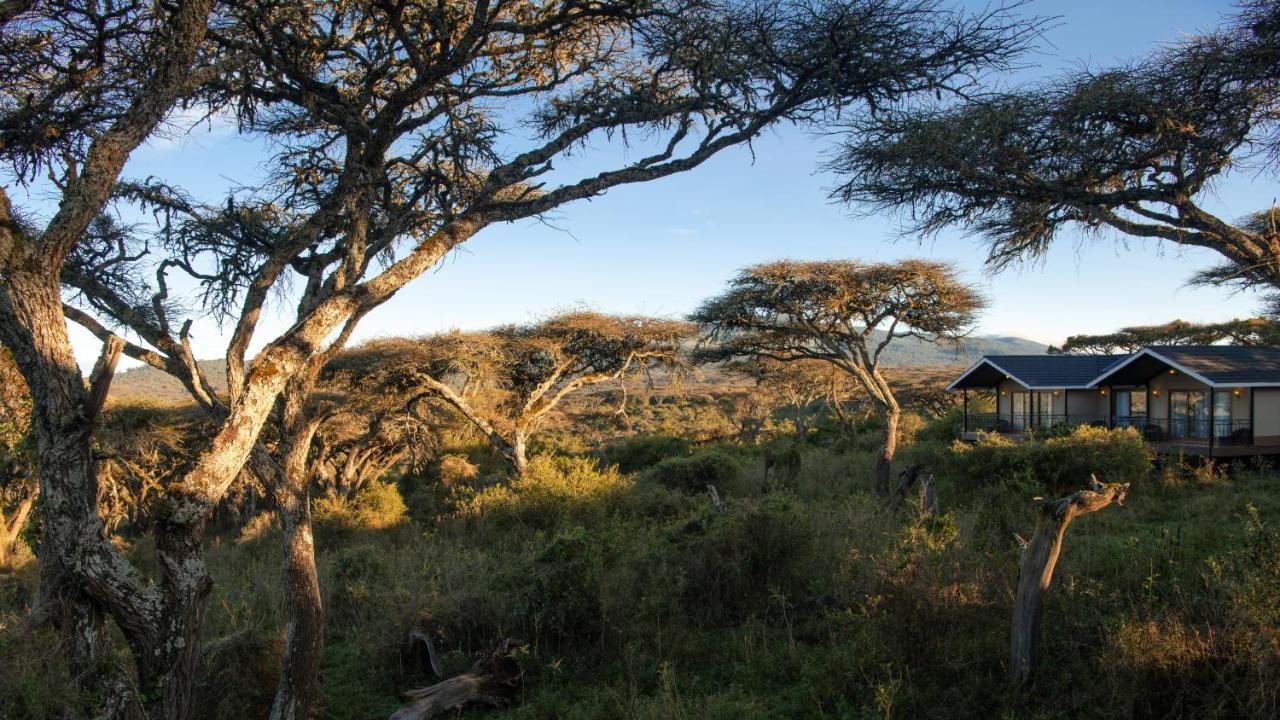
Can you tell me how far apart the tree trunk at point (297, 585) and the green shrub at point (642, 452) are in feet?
62.4

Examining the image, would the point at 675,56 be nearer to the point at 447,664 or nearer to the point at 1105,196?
the point at 1105,196

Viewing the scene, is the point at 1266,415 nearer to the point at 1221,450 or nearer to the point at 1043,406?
the point at 1221,450

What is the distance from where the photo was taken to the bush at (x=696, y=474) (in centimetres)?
1678

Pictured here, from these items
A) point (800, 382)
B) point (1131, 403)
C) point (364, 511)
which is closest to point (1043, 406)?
point (1131, 403)

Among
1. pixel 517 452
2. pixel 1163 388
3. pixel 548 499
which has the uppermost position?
pixel 1163 388

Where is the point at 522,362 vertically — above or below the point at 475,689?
above

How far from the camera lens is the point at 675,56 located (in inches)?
224

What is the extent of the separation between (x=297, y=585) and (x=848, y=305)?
49.6 feet

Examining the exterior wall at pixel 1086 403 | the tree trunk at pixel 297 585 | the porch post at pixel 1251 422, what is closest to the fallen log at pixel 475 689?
the tree trunk at pixel 297 585

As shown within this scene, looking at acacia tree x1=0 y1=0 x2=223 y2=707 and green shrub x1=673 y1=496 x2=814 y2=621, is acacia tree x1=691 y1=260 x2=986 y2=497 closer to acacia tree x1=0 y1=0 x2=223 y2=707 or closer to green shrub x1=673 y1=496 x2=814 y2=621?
green shrub x1=673 y1=496 x2=814 y2=621

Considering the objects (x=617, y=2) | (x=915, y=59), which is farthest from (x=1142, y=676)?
(x=617, y=2)

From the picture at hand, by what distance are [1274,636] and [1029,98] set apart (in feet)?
17.0

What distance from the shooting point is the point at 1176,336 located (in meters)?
38.4

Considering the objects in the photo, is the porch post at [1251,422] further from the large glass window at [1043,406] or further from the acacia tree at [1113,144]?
the acacia tree at [1113,144]
